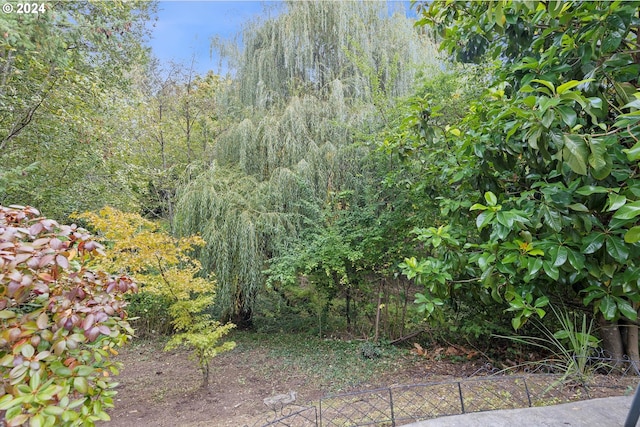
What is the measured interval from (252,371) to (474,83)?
174 inches

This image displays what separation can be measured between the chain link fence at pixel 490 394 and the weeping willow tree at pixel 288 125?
8.29ft

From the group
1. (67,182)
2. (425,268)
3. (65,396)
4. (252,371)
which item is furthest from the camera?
(67,182)

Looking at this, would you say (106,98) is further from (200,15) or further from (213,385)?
(213,385)

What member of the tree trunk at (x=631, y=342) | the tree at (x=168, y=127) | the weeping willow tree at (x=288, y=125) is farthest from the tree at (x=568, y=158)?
the tree at (x=168, y=127)

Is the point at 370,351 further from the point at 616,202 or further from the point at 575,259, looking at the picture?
the point at 616,202

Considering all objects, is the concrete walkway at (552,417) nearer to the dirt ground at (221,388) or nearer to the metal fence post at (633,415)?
the metal fence post at (633,415)

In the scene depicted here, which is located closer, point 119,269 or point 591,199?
point 591,199

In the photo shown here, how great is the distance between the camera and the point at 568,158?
1.29 meters

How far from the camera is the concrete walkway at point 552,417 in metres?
1.19

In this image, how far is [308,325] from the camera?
5621 mm

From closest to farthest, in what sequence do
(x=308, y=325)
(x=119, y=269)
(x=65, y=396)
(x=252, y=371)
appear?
(x=65, y=396), (x=119, y=269), (x=252, y=371), (x=308, y=325)

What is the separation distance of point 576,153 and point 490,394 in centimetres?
137

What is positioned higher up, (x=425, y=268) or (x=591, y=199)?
(x=591, y=199)

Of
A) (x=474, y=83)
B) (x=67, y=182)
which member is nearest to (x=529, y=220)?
(x=474, y=83)
